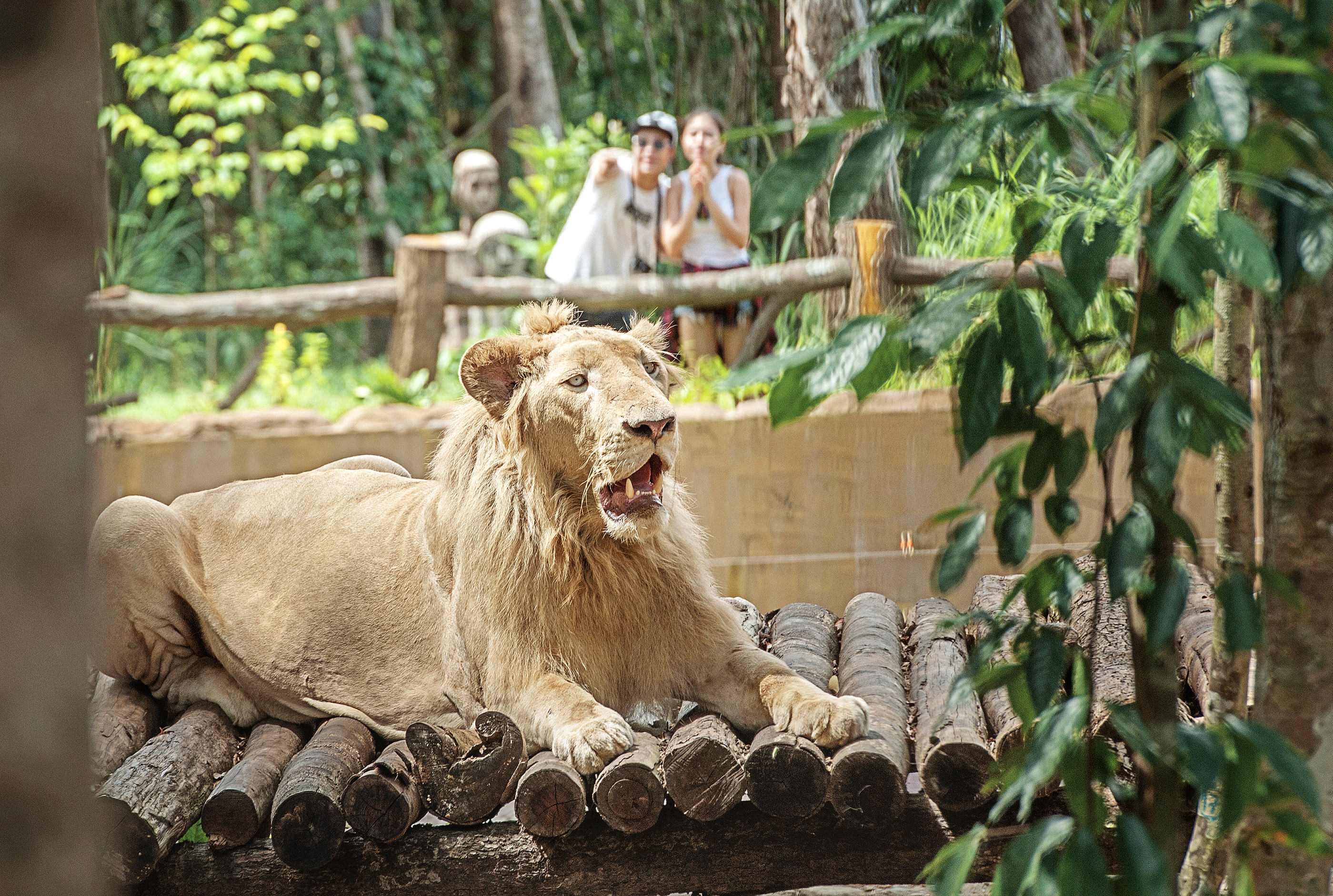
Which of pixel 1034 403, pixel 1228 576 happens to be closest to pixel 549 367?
pixel 1034 403

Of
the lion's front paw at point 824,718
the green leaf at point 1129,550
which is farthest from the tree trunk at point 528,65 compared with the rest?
the green leaf at point 1129,550

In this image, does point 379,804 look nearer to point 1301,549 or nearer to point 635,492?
point 635,492

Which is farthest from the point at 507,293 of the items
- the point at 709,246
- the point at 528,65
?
the point at 528,65

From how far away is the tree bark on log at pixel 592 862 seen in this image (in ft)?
10.4

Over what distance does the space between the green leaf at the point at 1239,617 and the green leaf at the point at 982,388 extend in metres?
0.38

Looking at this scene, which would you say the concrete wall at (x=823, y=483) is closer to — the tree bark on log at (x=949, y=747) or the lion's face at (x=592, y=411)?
the tree bark on log at (x=949, y=747)

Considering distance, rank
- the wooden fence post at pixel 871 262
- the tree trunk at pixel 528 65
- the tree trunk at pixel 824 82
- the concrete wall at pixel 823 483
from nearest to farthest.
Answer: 1. the concrete wall at pixel 823 483
2. the wooden fence post at pixel 871 262
3. the tree trunk at pixel 824 82
4. the tree trunk at pixel 528 65

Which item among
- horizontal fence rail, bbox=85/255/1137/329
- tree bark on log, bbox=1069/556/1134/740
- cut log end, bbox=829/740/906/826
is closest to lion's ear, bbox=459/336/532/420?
cut log end, bbox=829/740/906/826

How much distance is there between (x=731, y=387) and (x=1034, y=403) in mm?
555

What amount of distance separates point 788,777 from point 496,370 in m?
1.40

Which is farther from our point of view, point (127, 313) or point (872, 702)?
point (127, 313)

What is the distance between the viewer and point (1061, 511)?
1.83m

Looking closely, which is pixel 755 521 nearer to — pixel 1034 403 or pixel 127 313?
pixel 127 313

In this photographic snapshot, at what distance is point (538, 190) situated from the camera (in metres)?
11.4
